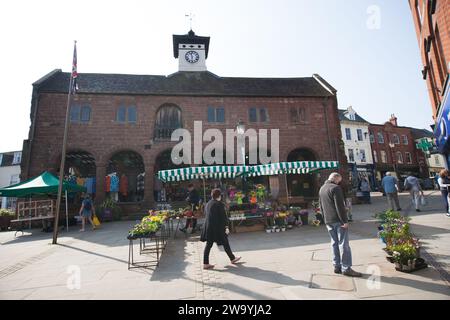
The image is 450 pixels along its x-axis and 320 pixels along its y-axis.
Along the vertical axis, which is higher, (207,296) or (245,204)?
(245,204)

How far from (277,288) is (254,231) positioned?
564cm

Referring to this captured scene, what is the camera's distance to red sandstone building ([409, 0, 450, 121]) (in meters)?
7.97

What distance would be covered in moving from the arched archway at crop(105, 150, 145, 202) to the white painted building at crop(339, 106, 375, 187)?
88.9ft

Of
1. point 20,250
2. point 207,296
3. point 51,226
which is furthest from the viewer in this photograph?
point 51,226

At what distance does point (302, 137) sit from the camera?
60.7 ft

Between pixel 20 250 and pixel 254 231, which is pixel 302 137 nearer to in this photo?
pixel 254 231

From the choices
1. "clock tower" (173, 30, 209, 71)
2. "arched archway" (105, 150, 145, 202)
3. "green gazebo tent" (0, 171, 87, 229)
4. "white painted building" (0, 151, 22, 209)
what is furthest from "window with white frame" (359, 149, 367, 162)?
"white painted building" (0, 151, 22, 209)

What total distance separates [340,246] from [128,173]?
16.6m

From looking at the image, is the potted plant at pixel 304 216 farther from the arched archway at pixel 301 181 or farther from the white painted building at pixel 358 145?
the white painted building at pixel 358 145

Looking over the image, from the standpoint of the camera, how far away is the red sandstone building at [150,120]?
16.0 meters

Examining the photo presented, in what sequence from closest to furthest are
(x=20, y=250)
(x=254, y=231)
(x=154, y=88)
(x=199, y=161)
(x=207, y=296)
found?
(x=207, y=296) < (x=20, y=250) < (x=254, y=231) < (x=199, y=161) < (x=154, y=88)

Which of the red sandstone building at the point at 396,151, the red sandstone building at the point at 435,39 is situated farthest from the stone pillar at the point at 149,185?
the red sandstone building at the point at 396,151

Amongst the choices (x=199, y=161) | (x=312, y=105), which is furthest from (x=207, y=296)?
(x=312, y=105)

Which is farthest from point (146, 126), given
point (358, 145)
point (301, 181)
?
point (358, 145)
